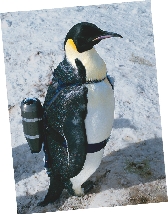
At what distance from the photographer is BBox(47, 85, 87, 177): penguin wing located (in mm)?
1748

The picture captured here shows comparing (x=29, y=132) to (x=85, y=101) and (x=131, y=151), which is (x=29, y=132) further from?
(x=131, y=151)

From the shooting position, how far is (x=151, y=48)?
296 cm

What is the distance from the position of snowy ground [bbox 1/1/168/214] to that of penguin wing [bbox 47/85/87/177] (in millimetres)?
400

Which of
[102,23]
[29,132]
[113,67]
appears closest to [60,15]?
[102,23]

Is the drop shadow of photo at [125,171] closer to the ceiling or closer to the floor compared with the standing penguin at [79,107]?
closer to the floor

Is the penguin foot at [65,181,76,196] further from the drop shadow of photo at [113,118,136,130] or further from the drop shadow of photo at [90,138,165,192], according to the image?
the drop shadow of photo at [113,118,136,130]

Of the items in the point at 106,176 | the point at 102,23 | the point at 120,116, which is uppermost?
the point at 102,23

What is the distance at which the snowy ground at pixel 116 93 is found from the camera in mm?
2186

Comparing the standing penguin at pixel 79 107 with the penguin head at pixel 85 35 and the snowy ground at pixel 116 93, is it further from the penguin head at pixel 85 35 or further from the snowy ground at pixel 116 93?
the snowy ground at pixel 116 93

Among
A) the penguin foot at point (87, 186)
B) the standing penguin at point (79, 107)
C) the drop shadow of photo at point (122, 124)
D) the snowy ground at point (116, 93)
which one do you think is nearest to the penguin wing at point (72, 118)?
the standing penguin at point (79, 107)

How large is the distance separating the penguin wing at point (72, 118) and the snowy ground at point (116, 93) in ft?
1.31

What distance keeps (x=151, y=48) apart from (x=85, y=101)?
1.36m

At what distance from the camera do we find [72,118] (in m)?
1.77

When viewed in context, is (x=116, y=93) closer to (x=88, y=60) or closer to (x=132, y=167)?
(x=132, y=167)
